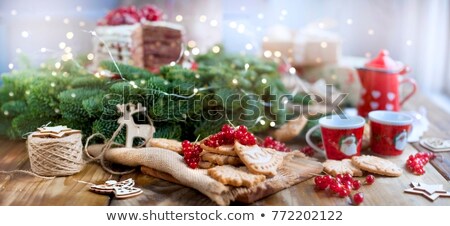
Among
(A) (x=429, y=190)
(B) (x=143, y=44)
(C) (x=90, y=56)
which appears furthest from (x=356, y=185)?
(C) (x=90, y=56)

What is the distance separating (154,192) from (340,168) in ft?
1.25

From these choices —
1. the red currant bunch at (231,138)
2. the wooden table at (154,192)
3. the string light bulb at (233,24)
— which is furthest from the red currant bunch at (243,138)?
A: the string light bulb at (233,24)

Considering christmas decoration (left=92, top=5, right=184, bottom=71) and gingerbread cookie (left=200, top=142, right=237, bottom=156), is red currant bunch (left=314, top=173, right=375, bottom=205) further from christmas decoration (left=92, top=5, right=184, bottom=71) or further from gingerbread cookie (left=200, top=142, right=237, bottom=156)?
christmas decoration (left=92, top=5, right=184, bottom=71)

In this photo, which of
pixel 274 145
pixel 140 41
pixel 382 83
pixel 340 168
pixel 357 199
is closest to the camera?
pixel 357 199

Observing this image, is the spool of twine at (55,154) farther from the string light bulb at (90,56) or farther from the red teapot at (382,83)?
the red teapot at (382,83)

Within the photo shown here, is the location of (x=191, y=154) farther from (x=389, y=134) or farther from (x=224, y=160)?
(x=389, y=134)

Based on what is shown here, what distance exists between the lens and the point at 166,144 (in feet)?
3.89

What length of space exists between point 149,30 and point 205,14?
0.56 metres

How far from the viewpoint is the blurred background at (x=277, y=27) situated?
1932 millimetres

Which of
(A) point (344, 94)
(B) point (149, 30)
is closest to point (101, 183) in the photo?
(B) point (149, 30)

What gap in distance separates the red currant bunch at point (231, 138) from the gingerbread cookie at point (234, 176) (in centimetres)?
6

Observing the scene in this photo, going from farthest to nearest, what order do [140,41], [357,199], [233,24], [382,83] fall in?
[233,24] → [140,41] → [382,83] → [357,199]

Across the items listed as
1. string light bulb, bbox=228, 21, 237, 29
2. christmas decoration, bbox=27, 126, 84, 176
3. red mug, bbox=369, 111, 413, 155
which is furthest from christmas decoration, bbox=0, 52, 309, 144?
string light bulb, bbox=228, 21, 237, 29

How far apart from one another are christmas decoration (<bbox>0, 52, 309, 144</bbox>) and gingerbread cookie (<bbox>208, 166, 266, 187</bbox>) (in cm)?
27
